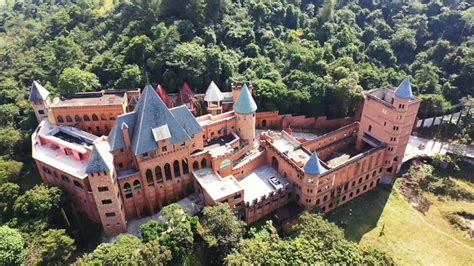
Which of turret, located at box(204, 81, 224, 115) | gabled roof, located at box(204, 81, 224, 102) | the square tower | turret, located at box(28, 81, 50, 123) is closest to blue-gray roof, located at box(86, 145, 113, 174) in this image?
turret, located at box(28, 81, 50, 123)

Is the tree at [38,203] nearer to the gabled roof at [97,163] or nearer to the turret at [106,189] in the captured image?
the turret at [106,189]

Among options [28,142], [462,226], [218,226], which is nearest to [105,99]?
[28,142]

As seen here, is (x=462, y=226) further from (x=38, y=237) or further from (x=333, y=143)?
(x=38, y=237)

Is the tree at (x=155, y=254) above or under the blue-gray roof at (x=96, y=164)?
under

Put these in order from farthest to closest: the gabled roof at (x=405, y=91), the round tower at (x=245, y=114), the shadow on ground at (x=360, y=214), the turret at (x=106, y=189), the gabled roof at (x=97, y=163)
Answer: the round tower at (x=245, y=114), the shadow on ground at (x=360, y=214), the gabled roof at (x=405, y=91), the turret at (x=106, y=189), the gabled roof at (x=97, y=163)

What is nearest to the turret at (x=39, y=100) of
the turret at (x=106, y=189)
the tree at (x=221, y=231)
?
the turret at (x=106, y=189)

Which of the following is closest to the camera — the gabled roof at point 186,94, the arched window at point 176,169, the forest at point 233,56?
the arched window at point 176,169

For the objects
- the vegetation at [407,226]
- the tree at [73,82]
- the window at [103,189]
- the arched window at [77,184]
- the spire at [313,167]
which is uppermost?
the tree at [73,82]
